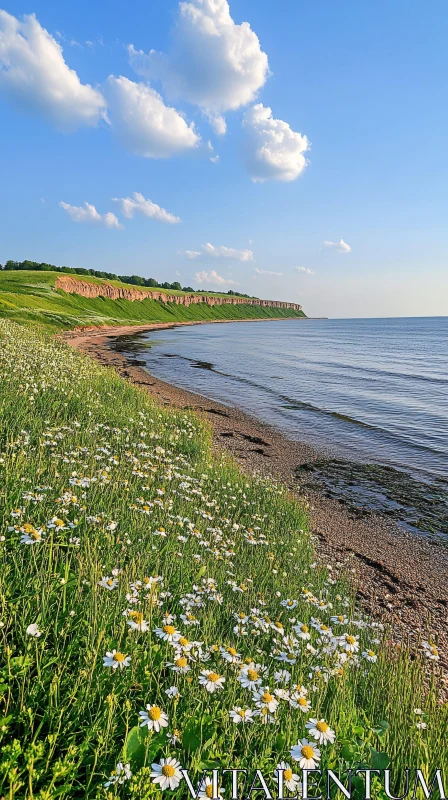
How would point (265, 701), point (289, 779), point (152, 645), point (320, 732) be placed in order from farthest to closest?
point (152, 645) → point (265, 701) → point (320, 732) → point (289, 779)

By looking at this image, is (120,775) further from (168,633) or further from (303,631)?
(303,631)

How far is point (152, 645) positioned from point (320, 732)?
60.7 inches

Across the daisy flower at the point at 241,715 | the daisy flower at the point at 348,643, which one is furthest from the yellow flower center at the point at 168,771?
the daisy flower at the point at 348,643

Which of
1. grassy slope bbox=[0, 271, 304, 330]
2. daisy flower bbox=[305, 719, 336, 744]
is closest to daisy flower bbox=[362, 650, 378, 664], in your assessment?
daisy flower bbox=[305, 719, 336, 744]

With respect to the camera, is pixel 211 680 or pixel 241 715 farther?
pixel 211 680

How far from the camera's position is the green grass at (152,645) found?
2.79m

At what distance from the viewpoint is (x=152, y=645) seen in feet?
12.2

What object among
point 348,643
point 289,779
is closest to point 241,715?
point 289,779

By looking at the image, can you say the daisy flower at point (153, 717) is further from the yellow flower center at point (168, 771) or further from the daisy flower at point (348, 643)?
A: the daisy flower at point (348, 643)

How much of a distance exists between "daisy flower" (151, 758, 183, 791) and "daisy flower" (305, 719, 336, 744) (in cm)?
100

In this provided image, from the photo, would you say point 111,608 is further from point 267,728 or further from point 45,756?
point 267,728

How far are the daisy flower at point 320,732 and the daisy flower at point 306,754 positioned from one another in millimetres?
94

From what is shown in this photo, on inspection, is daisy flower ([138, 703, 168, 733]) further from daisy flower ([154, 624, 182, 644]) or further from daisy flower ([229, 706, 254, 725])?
daisy flower ([154, 624, 182, 644])

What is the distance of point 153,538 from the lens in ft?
19.4
